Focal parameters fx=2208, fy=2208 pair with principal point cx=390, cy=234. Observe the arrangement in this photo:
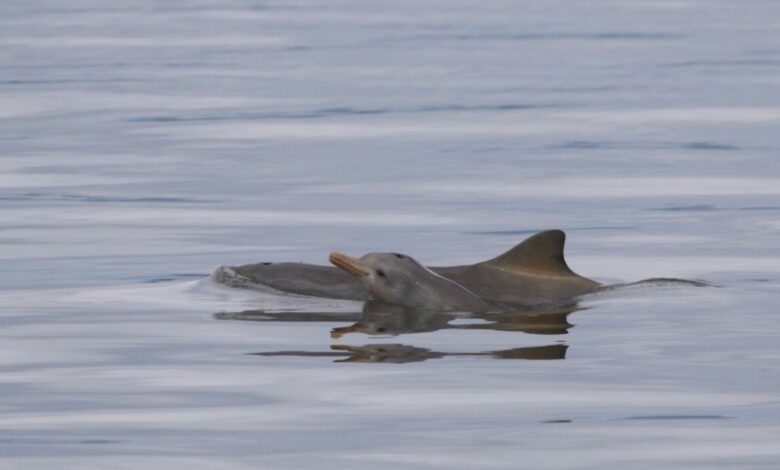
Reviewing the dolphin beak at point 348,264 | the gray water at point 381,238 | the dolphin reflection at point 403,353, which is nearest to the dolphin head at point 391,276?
the dolphin beak at point 348,264

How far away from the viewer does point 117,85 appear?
27.9m

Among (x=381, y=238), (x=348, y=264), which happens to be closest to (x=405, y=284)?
(x=348, y=264)

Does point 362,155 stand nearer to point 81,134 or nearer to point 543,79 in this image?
point 81,134

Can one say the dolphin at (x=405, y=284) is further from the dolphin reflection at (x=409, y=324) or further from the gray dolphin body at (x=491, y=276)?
the gray dolphin body at (x=491, y=276)

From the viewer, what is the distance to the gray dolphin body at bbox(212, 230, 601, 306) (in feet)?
41.4

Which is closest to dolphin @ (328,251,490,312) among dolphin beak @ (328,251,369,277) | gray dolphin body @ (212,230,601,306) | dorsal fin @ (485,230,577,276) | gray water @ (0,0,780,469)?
dolphin beak @ (328,251,369,277)

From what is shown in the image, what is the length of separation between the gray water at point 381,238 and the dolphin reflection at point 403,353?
0.03 metres

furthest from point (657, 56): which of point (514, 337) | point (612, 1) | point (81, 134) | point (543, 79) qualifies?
point (514, 337)

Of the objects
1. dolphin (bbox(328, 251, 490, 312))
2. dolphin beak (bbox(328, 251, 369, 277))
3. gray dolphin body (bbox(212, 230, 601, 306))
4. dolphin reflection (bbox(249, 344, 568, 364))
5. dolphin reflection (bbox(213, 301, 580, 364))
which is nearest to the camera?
dolphin reflection (bbox(249, 344, 568, 364))

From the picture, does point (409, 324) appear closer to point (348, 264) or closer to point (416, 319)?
point (416, 319)

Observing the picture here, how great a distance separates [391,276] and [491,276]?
71 centimetres

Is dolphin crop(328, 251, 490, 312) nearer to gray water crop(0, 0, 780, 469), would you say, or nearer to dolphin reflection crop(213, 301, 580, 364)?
dolphin reflection crop(213, 301, 580, 364)

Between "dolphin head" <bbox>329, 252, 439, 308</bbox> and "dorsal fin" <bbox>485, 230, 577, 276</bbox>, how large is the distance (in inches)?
26.7

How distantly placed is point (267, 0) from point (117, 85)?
2049cm
